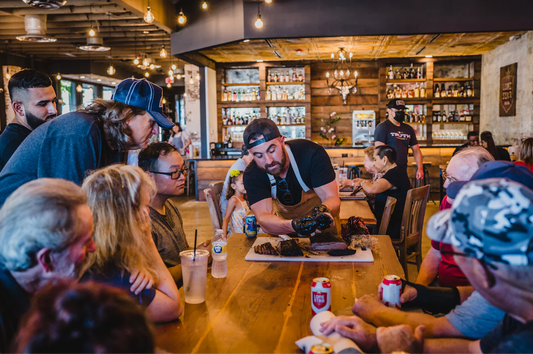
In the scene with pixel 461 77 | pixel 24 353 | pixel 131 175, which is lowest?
pixel 24 353

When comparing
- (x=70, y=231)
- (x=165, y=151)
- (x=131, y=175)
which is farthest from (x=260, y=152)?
(x=70, y=231)

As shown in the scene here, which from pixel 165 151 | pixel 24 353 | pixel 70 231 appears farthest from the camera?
pixel 165 151

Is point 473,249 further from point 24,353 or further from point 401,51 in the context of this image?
point 401,51

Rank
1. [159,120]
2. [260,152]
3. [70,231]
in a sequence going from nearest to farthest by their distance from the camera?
[70,231] < [159,120] < [260,152]

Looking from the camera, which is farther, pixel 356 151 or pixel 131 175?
pixel 356 151

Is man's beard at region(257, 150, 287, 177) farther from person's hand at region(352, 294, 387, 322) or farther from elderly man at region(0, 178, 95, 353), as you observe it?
elderly man at region(0, 178, 95, 353)

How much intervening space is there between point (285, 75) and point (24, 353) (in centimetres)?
1103

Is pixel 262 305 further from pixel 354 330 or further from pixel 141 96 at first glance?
pixel 141 96

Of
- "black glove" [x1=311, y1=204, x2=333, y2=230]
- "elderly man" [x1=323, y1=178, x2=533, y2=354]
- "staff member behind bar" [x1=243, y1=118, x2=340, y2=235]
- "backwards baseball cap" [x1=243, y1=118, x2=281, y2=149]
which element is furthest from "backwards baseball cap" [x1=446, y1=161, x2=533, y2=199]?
"backwards baseball cap" [x1=243, y1=118, x2=281, y2=149]

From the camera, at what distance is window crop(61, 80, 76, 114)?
14.6 meters

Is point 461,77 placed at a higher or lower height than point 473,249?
higher

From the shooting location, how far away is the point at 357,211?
3967 millimetres

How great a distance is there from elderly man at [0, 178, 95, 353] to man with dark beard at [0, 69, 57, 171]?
6.48 ft

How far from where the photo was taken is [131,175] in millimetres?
1677
